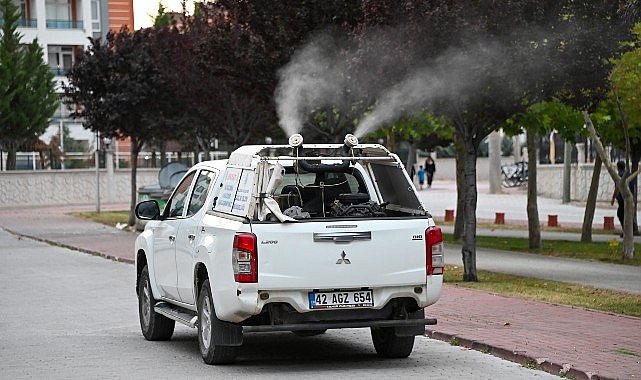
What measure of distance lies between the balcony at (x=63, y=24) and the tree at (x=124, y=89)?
37.5 m

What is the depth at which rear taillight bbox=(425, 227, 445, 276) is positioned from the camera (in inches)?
443

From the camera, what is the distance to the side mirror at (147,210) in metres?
13.3

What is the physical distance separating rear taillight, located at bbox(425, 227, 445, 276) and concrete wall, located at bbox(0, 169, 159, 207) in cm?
5063

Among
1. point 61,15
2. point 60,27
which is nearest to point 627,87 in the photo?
point 60,27

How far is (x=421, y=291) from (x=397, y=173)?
1.49 m

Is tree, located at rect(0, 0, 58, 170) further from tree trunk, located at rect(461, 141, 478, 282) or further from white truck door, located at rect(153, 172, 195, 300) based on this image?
white truck door, located at rect(153, 172, 195, 300)

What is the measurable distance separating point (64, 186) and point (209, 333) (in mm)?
51788

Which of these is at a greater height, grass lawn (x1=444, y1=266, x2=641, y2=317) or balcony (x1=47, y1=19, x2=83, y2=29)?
balcony (x1=47, y1=19, x2=83, y2=29)

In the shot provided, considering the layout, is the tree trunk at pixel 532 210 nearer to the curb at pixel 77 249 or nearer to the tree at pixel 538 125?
the tree at pixel 538 125

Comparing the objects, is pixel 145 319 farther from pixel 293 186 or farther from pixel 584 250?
pixel 584 250

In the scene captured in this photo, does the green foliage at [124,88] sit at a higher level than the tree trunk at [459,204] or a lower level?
higher

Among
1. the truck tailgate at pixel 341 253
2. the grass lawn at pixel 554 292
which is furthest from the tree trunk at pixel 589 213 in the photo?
the truck tailgate at pixel 341 253

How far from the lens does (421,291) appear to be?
36.9ft

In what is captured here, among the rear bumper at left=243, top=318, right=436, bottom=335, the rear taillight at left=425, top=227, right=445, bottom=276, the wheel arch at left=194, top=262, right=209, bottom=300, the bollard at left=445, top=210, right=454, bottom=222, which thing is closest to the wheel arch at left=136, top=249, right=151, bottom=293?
the wheel arch at left=194, top=262, right=209, bottom=300
